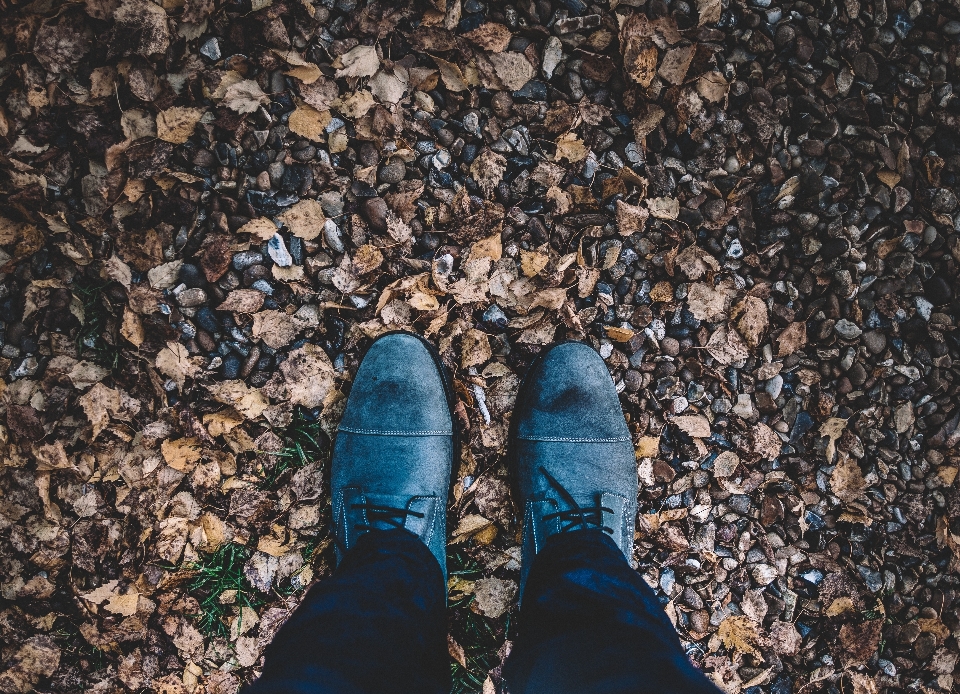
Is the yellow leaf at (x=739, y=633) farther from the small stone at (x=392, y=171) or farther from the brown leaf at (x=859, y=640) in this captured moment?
the small stone at (x=392, y=171)

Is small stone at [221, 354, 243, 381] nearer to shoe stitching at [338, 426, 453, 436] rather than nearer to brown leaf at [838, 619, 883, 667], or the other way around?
shoe stitching at [338, 426, 453, 436]

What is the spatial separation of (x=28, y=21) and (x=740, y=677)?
239 centimetres

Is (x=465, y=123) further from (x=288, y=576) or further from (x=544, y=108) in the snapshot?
(x=288, y=576)

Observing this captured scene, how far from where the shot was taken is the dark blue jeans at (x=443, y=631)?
36.3 inches

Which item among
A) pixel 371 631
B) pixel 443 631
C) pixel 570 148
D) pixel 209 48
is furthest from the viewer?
pixel 570 148

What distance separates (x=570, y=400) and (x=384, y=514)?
0.56m

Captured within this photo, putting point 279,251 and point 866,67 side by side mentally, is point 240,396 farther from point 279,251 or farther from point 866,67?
point 866,67

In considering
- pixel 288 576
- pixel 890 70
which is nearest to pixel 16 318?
pixel 288 576

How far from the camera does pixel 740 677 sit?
1533 millimetres

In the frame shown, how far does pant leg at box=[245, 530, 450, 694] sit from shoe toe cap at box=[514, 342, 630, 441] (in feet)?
1.43

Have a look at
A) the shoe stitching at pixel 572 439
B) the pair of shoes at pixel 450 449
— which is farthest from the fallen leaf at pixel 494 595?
the shoe stitching at pixel 572 439

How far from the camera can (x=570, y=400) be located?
4.91 feet

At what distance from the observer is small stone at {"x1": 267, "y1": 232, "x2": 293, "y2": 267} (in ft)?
4.68

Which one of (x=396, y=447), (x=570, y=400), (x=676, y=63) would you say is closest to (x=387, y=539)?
(x=396, y=447)
